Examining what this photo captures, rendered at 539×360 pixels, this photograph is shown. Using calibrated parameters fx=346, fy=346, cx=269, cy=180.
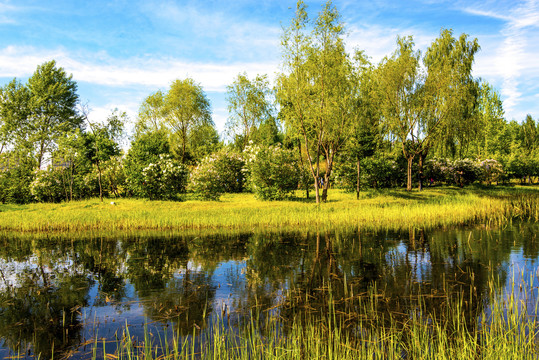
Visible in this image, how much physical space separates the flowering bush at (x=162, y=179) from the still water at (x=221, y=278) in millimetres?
12182

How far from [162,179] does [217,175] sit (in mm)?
6153

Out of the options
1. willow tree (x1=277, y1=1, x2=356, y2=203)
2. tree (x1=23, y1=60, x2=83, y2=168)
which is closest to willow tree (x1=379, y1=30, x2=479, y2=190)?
willow tree (x1=277, y1=1, x2=356, y2=203)

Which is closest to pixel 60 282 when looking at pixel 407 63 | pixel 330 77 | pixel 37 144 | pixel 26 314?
pixel 26 314

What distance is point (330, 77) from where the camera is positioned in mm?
25875

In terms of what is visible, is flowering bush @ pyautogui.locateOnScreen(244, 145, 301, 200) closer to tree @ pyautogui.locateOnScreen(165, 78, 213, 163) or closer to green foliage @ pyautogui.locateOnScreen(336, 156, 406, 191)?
green foliage @ pyautogui.locateOnScreen(336, 156, 406, 191)

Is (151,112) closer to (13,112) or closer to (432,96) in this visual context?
(13,112)

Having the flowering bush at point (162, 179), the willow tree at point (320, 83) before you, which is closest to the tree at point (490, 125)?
the willow tree at point (320, 83)

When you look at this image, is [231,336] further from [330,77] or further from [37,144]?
[37,144]

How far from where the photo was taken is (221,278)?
31.1ft

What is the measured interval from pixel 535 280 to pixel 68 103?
55.2 meters

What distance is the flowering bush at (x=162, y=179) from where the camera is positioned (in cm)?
2752

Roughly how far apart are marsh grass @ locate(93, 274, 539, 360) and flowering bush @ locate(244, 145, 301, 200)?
21.2 m

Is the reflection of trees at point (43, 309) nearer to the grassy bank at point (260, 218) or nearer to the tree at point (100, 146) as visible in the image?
the grassy bank at point (260, 218)

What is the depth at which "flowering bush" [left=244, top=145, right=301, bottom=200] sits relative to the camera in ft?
92.8
